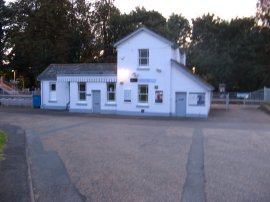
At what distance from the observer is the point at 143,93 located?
114 feet

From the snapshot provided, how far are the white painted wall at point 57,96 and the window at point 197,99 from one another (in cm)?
1285

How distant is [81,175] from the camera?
10562 millimetres

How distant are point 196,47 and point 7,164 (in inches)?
2259

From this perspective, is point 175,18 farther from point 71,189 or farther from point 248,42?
point 71,189

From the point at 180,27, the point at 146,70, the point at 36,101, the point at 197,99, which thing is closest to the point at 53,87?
the point at 36,101

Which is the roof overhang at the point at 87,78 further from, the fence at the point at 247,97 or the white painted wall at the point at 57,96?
the fence at the point at 247,97

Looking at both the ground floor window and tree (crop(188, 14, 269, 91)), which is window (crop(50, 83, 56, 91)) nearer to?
the ground floor window

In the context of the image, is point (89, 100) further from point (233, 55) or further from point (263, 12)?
point (263, 12)

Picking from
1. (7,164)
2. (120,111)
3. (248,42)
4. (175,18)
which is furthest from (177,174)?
(175,18)

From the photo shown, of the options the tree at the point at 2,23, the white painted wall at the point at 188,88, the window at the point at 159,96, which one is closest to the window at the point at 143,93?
the window at the point at 159,96

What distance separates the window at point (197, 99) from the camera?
3275 cm

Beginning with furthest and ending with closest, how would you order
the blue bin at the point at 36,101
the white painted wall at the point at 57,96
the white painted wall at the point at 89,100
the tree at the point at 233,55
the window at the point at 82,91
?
the tree at the point at 233,55 < the blue bin at the point at 36,101 < the white painted wall at the point at 57,96 < the window at the point at 82,91 < the white painted wall at the point at 89,100

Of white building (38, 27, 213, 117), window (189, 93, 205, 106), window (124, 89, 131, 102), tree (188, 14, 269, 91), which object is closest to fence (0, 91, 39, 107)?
white building (38, 27, 213, 117)

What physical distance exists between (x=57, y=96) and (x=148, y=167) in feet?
99.1
